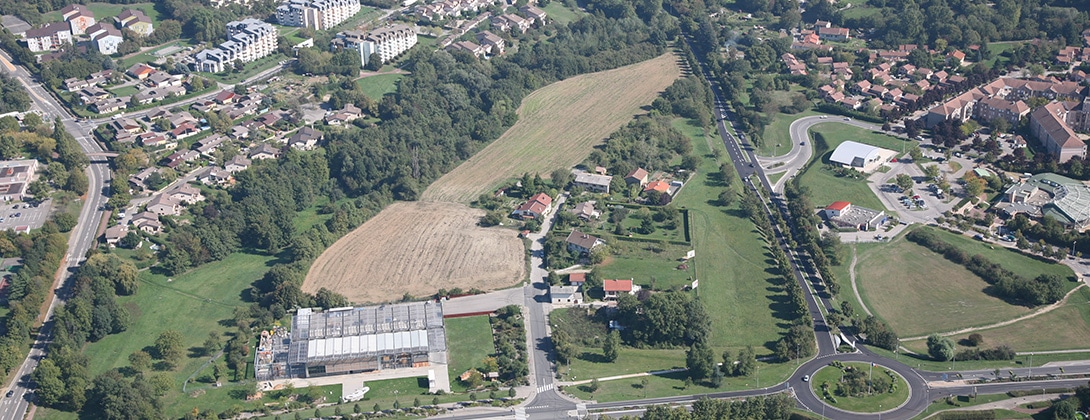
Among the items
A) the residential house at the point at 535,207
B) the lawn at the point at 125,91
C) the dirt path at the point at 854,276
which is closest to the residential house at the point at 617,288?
the residential house at the point at 535,207

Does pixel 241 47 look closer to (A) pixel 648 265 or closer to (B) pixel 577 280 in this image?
(B) pixel 577 280

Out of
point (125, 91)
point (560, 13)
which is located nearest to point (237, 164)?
point (125, 91)

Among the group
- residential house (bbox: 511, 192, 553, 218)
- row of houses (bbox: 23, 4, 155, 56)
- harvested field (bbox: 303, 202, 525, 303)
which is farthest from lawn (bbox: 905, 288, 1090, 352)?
row of houses (bbox: 23, 4, 155, 56)

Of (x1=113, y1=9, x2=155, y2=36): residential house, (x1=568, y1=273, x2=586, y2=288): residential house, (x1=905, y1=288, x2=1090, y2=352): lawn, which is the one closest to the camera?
(x1=905, y1=288, x2=1090, y2=352): lawn

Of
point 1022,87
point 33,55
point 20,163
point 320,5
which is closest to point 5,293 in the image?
point 20,163

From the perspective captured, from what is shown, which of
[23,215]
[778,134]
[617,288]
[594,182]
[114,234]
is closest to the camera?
[617,288]

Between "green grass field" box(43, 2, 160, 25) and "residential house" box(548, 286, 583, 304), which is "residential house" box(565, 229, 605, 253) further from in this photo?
"green grass field" box(43, 2, 160, 25)
